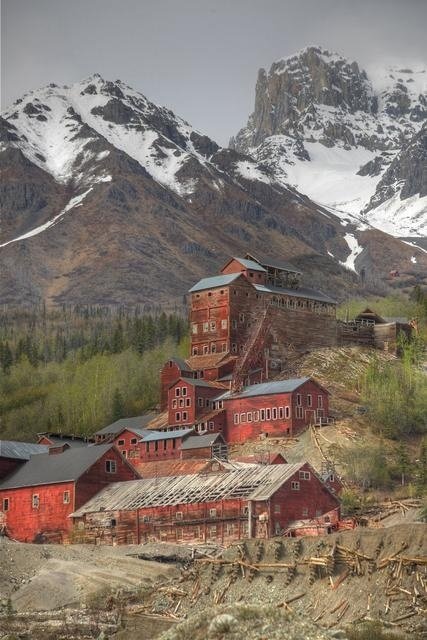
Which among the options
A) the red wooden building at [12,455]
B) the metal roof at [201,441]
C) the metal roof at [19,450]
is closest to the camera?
the red wooden building at [12,455]

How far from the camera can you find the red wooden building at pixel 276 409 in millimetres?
110625

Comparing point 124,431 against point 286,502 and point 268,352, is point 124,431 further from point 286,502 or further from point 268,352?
point 286,502

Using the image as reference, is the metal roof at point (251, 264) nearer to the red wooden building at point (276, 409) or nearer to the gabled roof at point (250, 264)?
the gabled roof at point (250, 264)

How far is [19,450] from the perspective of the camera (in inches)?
4090

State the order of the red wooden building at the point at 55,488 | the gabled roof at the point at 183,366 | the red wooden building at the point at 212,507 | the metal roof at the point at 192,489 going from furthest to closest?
the gabled roof at the point at 183,366
the red wooden building at the point at 55,488
the metal roof at the point at 192,489
the red wooden building at the point at 212,507

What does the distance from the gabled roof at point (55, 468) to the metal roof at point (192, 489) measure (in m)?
2.51

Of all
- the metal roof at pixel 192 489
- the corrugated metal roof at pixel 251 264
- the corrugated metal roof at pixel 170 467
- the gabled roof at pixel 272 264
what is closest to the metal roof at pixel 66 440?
the corrugated metal roof at pixel 170 467

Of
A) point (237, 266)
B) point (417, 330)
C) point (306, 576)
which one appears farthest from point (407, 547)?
point (417, 330)

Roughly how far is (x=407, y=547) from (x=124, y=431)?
56.6 meters

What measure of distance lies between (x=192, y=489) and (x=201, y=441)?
57.7 feet

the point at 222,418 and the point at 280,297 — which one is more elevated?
the point at 280,297

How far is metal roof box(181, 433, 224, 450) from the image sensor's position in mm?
104250

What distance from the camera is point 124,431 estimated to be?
4525 inches

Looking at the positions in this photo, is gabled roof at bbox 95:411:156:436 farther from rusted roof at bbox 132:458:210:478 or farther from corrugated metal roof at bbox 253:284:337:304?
corrugated metal roof at bbox 253:284:337:304
